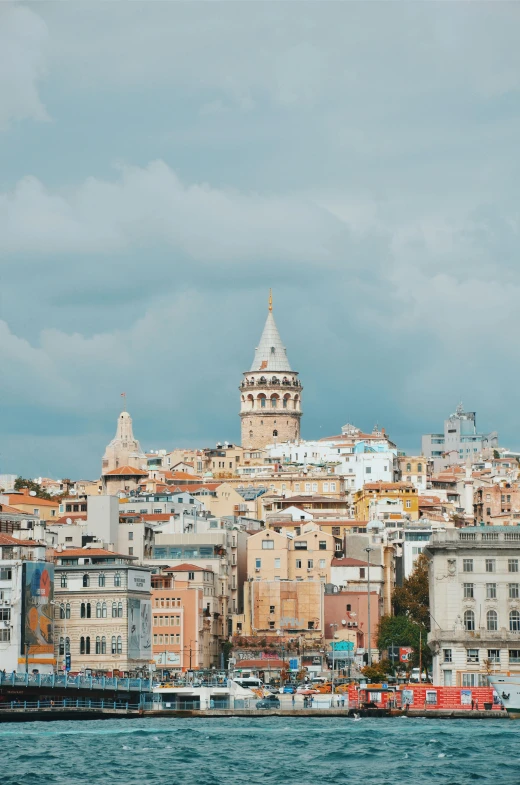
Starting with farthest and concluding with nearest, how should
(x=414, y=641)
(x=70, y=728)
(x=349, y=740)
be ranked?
(x=414, y=641)
(x=70, y=728)
(x=349, y=740)

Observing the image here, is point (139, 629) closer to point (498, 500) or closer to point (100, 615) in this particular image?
point (100, 615)

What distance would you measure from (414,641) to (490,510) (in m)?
64.1

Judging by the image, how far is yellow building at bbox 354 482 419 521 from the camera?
176 metres

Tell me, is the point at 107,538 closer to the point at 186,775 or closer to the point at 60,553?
the point at 60,553

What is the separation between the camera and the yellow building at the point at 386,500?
176m

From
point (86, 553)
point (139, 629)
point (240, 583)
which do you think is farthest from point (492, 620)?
point (240, 583)

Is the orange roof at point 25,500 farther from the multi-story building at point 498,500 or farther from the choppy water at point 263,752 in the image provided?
the choppy water at point 263,752

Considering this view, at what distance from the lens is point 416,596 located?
466 ft

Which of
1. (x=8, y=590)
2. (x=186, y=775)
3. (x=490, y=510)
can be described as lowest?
(x=186, y=775)

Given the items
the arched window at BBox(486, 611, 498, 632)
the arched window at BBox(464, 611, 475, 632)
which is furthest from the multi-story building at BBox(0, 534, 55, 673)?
the arched window at BBox(486, 611, 498, 632)

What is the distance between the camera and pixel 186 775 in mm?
72625

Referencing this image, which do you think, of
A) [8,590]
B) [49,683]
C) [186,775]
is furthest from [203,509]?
[186,775]

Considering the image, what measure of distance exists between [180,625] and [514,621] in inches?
1183

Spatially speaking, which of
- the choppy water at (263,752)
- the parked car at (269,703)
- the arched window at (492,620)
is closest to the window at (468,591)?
the arched window at (492,620)
